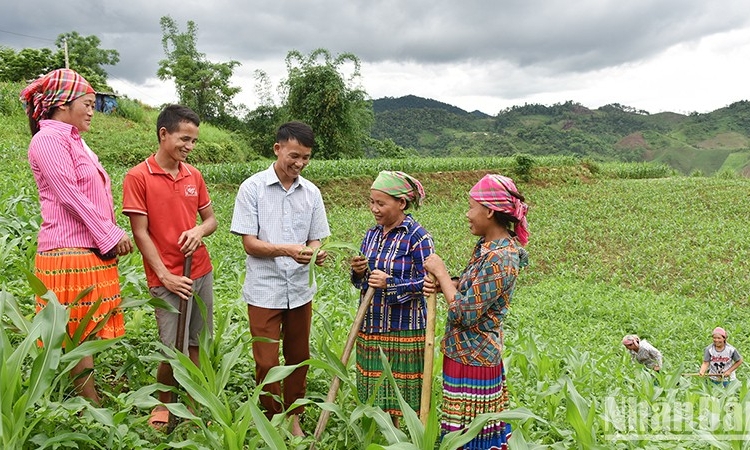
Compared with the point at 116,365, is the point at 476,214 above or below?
above

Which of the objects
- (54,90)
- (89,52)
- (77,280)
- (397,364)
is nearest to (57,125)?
(54,90)

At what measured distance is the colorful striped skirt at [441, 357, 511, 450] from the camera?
2318mm

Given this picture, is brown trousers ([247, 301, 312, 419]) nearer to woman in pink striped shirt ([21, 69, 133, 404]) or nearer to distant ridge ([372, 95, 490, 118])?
woman in pink striped shirt ([21, 69, 133, 404])

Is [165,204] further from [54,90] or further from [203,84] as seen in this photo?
[203,84]

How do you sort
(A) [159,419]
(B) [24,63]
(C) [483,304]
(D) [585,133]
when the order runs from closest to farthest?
1. (C) [483,304]
2. (A) [159,419]
3. (B) [24,63]
4. (D) [585,133]

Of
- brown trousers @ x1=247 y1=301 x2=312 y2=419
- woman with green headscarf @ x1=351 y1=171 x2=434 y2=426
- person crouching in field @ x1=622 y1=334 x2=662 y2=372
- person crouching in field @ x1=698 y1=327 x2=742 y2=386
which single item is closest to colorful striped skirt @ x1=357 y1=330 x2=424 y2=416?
woman with green headscarf @ x1=351 y1=171 x2=434 y2=426

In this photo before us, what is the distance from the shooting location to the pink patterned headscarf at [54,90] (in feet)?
7.68

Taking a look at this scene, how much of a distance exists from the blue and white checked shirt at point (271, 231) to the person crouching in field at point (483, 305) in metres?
0.75

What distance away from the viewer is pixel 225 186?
14.0 meters

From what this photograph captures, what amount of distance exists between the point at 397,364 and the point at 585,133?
8166cm

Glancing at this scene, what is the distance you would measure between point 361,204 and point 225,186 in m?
3.78

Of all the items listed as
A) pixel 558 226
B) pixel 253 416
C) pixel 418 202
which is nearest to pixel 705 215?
pixel 558 226

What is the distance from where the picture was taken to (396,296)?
2.53 meters

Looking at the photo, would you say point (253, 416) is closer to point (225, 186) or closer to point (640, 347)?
point (640, 347)
